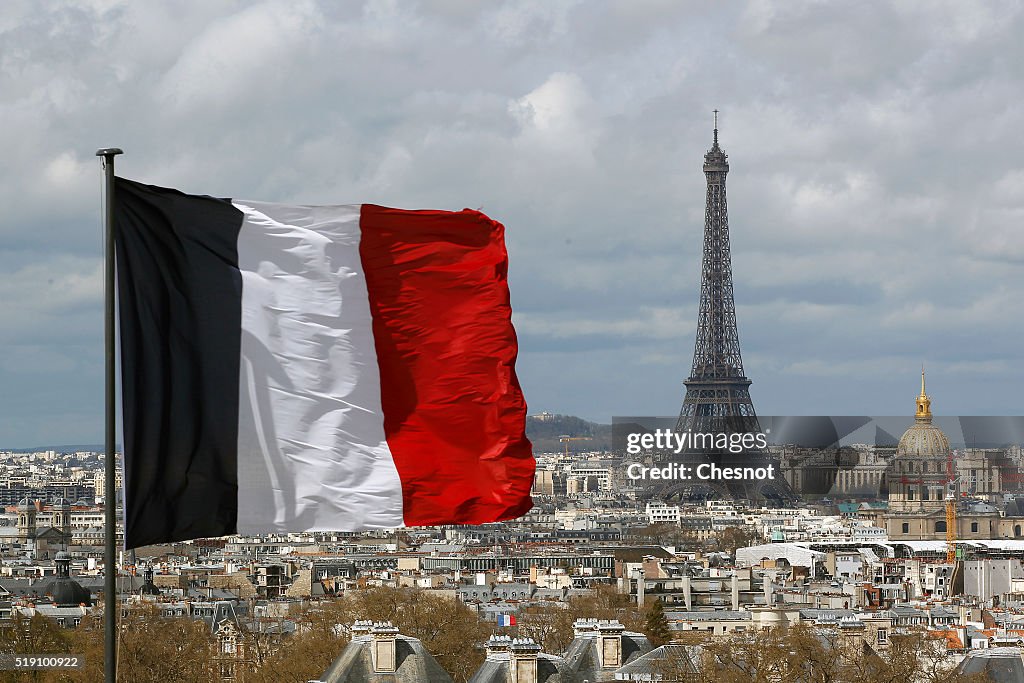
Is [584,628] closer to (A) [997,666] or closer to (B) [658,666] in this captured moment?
(B) [658,666]

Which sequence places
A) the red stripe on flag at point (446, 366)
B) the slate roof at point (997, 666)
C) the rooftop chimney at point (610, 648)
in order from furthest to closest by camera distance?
the slate roof at point (997, 666) < the rooftop chimney at point (610, 648) < the red stripe on flag at point (446, 366)

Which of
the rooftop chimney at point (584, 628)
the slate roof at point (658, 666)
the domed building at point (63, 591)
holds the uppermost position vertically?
the domed building at point (63, 591)

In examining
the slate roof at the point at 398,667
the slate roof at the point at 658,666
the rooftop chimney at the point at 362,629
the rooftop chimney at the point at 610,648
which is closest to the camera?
the slate roof at the point at 398,667

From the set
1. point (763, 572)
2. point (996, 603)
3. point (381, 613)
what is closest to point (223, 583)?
point (763, 572)

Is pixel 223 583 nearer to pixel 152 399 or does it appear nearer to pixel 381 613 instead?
pixel 381 613

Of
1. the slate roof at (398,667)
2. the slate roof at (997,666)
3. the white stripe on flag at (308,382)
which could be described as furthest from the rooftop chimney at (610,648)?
the white stripe on flag at (308,382)

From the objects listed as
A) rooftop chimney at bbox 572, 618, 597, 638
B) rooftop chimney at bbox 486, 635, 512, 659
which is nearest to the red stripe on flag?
rooftop chimney at bbox 486, 635, 512, 659

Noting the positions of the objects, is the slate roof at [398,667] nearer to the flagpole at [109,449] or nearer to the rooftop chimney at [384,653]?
the rooftop chimney at [384,653]

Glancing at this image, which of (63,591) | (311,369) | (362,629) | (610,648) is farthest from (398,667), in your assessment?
(63,591)
